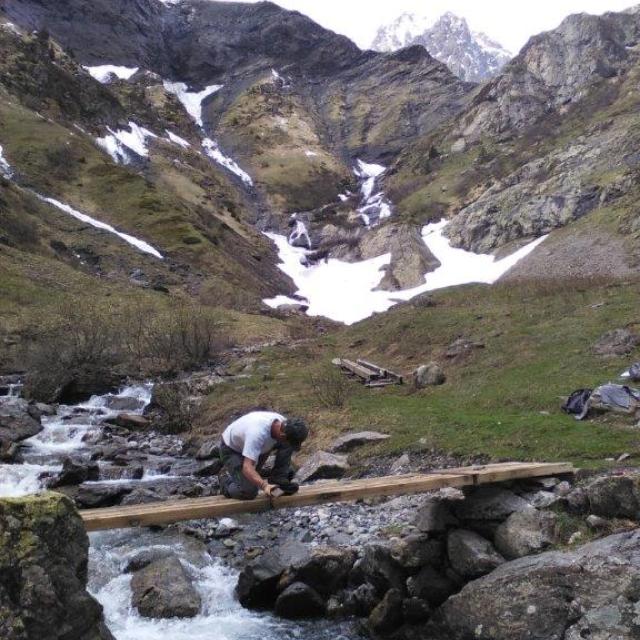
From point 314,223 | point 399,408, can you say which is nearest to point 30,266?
point 399,408

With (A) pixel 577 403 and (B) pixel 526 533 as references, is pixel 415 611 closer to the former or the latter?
(B) pixel 526 533

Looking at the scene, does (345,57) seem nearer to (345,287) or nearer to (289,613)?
(345,287)

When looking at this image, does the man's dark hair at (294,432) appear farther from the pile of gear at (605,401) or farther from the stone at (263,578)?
the pile of gear at (605,401)

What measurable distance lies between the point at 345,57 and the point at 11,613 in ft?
683

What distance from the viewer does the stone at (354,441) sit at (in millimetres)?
19344

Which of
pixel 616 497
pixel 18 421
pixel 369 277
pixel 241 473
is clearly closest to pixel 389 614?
pixel 241 473

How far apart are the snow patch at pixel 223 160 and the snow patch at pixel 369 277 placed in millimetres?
39456

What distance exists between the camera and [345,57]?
643 feet

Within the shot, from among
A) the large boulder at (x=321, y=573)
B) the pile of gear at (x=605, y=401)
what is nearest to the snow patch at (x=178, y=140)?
the pile of gear at (x=605, y=401)

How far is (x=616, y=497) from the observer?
888 centimetres

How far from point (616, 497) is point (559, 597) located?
202 centimetres

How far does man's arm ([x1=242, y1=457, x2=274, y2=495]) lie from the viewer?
901cm

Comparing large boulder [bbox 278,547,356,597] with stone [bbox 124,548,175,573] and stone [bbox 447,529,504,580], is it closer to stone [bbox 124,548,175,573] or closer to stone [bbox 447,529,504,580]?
stone [bbox 447,529,504,580]

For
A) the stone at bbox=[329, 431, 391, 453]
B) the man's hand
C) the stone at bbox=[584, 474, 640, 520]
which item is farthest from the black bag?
the man's hand
